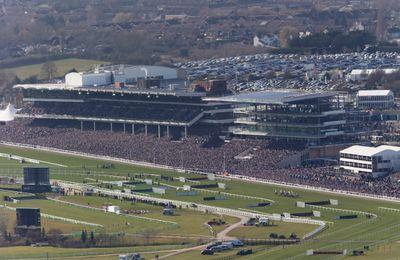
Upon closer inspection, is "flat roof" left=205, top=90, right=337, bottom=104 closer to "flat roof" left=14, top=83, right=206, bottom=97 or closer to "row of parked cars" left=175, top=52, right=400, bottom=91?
"flat roof" left=14, top=83, right=206, bottom=97

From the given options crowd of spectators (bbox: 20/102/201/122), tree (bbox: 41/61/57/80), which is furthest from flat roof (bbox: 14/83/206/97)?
tree (bbox: 41/61/57/80)

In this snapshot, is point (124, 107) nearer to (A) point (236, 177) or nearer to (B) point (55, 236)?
(A) point (236, 177)

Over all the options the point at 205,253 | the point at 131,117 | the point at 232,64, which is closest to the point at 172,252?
the point at 205,253

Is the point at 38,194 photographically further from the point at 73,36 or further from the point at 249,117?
the point at 73,36

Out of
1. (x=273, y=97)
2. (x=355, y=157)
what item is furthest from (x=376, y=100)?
(x=355, y=157)

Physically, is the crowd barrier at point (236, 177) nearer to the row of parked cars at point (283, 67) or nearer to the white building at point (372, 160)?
the white building at point (372, 160)

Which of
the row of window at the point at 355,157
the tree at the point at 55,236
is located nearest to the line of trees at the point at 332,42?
the row of window at the point at 355,157

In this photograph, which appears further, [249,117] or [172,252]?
[249,117]

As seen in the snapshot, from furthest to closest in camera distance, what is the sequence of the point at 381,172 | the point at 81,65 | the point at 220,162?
the point at 81,65, the point at 220,162, the point at 381,172
